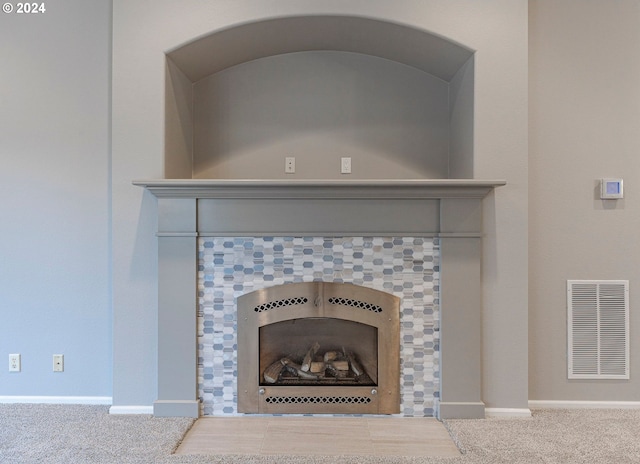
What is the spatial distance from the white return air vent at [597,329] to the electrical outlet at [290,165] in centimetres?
172

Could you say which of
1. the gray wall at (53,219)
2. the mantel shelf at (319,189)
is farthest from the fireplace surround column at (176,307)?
the gray wall at (53,219)

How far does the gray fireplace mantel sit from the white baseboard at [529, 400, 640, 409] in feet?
1.38

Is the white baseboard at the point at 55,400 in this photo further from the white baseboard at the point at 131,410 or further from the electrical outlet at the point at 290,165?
the electrical outlet at the point at 290,165

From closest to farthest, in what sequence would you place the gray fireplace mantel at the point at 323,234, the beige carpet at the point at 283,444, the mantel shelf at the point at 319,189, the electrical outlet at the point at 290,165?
the beige carpet at the point at 283,444
the mantel shelf at the point at 319,189
the gray fireplace mantel at the point at 323,234
the electrical outlet at the point at 290,165

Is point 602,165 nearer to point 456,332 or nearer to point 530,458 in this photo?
point 456,332

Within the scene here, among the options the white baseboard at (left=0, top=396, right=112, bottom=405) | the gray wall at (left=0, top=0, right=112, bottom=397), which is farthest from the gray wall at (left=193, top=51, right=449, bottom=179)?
the white baseboard at (left=0, top=396, right=112, bottom=405)

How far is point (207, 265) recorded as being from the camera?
2.43 metres

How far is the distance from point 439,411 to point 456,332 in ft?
1.40

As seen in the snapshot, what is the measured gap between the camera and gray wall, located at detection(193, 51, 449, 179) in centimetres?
273

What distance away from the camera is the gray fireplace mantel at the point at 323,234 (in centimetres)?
238

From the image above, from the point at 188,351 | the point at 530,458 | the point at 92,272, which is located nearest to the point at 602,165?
the point at 530,458

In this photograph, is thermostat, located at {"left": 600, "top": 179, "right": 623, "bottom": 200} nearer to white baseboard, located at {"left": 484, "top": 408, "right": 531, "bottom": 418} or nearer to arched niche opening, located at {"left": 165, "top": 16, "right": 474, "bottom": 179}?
arched niche opening, located at {"left": 165, "top": 16, "right": 474, "bottom": 179}

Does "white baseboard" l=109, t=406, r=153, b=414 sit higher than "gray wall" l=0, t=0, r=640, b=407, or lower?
lower

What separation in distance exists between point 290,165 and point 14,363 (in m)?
1.97
